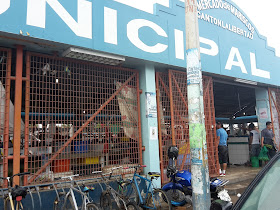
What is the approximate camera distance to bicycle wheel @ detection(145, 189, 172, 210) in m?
4.58

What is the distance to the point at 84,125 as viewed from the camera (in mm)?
5309

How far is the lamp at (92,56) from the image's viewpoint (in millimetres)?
4816

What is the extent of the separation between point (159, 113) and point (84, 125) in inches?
85.7

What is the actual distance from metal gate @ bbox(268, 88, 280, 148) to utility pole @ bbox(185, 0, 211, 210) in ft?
25.3

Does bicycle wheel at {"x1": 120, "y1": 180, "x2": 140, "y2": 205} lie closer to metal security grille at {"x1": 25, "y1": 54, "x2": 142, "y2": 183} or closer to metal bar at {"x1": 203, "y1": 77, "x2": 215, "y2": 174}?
metal security grille at {"x1": 25, "y1": 54, "x2": 142, "y2": 183}

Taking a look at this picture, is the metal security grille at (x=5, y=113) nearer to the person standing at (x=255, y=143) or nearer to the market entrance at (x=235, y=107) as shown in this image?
the market entrance at (x=235, y=107)

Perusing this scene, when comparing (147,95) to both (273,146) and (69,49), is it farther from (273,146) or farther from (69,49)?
(273,146)

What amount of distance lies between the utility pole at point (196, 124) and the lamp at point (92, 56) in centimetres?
196

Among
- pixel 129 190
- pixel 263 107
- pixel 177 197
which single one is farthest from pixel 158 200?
pixel 263 107

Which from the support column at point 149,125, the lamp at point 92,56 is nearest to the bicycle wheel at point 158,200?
the support column at point 149,125

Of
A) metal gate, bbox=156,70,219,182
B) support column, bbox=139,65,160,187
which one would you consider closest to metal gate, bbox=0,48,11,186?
support column, bbox=139,65,160,187

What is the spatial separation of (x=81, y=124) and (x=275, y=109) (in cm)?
877

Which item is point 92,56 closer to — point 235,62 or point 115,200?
point 115,200

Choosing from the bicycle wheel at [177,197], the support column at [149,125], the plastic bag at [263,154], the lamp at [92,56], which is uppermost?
the lamp at [92,56]
